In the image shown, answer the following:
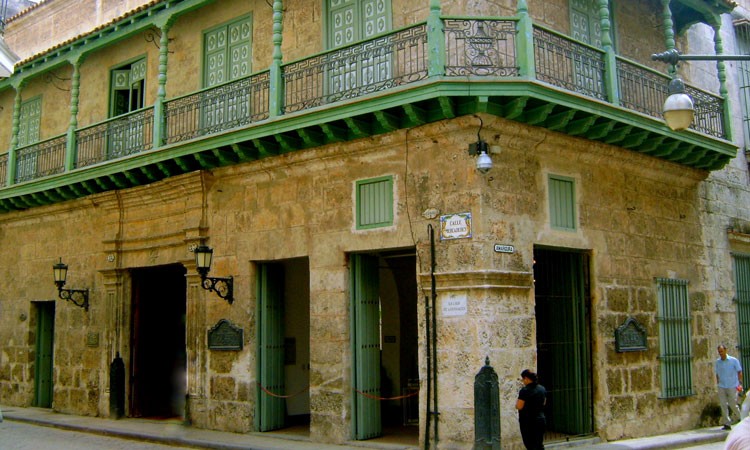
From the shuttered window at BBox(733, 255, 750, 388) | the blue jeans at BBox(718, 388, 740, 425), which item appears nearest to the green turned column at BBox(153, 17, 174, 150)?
the blue jeans at BBox(718, 388, 740, 425)

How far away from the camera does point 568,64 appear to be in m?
11.2

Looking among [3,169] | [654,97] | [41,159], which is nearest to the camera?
[654,97]

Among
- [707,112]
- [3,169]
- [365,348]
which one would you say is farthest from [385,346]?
[3,169]

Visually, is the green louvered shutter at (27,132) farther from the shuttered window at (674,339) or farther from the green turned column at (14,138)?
the shuttered window at (674,339)

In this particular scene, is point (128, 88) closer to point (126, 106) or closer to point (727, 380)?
point (126, 106)

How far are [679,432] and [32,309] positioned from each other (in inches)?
537

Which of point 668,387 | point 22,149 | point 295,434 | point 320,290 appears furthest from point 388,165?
point 22,149

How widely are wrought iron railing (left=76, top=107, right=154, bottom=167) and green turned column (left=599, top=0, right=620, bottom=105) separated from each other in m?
7.90

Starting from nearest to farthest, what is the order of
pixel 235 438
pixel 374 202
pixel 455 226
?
1. pixel 455 226
2. pixel 374 202
3. pixel 235 438

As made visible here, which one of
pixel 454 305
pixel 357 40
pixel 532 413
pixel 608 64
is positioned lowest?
pixel 532 413

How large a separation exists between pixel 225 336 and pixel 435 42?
20.1 feet

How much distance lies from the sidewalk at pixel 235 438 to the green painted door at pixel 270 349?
1.56 ft

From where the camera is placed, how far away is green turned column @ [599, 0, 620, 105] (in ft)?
38.0

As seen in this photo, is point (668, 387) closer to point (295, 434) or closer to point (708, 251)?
point (708, 251)
